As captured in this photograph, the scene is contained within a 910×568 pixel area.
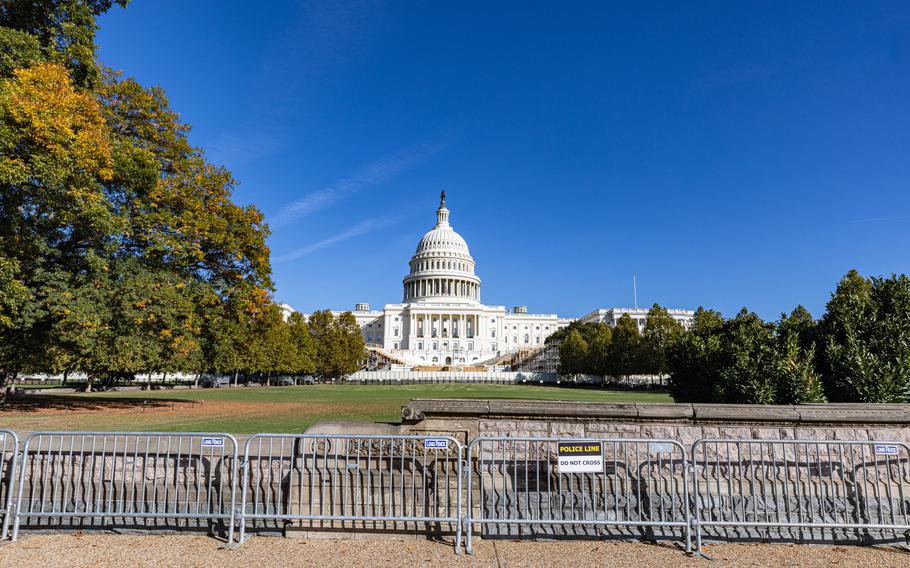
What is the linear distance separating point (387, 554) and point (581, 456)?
9.31 ft

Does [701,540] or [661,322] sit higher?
[661,322]

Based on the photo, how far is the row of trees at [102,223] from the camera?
1489 cm

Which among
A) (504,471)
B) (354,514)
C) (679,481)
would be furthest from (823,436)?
(354,514)

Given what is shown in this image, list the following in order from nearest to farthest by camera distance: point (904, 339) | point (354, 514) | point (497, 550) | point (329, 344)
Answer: point (497, 550)
point (354, 514)
point (904, 339)
point (329, 344)

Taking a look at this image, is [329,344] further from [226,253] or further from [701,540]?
[701,540]

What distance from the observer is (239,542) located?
6965mm

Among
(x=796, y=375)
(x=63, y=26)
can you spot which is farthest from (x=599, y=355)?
(x=63, y=26)

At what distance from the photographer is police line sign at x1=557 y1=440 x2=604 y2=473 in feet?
24.2

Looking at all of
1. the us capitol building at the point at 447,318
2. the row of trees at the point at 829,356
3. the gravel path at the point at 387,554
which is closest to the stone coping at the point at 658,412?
the gravel path at the point at 387,554

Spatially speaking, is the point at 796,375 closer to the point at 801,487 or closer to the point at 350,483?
the point at 801,487

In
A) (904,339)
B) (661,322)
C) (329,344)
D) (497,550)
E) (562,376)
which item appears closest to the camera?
(497,550)

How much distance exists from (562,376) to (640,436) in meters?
79.9

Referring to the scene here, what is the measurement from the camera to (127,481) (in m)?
7.79

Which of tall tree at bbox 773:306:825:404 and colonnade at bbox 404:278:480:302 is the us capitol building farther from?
tall tree at bbox 773:306:825:404
